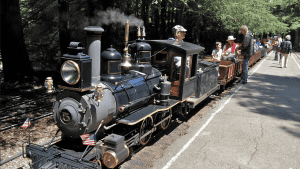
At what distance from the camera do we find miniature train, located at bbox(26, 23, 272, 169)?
170 inches

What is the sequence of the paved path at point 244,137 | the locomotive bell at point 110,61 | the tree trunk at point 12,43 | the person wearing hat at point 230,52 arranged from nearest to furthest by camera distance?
the locomotive bell at point 110,61, the paved path at point 244,137, the tree trunk at point 12,43, the person wearing hat at point 230,52

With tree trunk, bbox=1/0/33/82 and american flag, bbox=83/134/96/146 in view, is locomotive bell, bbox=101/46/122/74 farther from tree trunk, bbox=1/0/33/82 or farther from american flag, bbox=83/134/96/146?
tree trunk, bbox=1/0/33/82

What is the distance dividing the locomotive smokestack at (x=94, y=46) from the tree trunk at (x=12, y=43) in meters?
6.97

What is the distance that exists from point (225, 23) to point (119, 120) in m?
15.3

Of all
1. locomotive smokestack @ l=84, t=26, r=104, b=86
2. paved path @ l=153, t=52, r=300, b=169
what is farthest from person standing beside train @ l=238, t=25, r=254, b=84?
locomotive smokestack @ l=84, t=26, r=104, b=86

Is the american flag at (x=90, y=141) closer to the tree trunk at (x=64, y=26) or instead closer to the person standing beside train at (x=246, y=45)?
the tree trunk at (x=64, y=26)

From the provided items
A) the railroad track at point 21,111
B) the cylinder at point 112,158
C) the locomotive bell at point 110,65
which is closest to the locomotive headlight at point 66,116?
the cylinder at point 112,158

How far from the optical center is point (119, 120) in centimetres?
505

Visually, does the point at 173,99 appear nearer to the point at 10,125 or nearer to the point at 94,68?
the point at 94,68

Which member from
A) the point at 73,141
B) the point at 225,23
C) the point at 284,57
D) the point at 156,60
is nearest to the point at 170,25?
the point at 225,23

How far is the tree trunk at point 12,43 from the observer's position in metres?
9.82

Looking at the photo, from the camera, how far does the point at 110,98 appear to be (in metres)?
4.99

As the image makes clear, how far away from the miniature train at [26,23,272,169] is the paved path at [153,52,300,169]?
0.98 meters

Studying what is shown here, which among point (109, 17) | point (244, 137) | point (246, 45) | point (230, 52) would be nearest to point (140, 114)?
point (244, 137)
